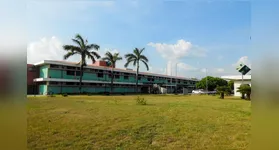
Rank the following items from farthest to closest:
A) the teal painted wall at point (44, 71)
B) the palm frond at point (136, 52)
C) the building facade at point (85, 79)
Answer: the palm frond at point (136, 52), the building facade at point (85, 79), the teal painted wall at point (44, 71)

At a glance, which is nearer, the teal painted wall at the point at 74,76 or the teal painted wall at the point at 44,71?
the teal painted wall at the point at 44,71

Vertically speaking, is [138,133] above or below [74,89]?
below

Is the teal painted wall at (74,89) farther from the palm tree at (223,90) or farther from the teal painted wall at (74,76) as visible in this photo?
the palm tree at (223,90)

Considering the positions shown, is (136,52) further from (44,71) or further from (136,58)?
(44,71)

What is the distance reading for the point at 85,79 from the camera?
87.5 ft

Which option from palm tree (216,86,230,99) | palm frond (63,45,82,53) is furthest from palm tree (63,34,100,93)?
palm tree (216,86,230,99)

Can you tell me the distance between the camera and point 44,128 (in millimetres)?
4820

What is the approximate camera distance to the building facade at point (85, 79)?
73.7 feet

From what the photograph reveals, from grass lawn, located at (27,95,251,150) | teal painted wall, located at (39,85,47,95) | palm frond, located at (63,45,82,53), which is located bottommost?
grass lawn, located at (27,95,251,150)

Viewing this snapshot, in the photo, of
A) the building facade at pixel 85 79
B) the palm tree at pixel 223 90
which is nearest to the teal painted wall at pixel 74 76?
the building facade at pixel 85 79

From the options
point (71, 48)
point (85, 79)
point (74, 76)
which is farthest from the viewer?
point (85, 79)

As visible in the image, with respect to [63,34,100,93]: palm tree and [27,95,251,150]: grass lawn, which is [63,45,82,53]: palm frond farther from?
[27,95,251,150]: grass lawn

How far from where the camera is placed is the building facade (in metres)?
22.5

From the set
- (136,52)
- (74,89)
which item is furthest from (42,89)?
(136,52)
